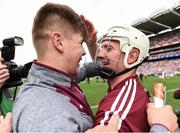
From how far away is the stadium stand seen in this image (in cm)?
5900

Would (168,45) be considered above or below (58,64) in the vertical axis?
below

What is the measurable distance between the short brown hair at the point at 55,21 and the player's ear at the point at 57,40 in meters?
0.03

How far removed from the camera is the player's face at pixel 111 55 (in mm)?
2527

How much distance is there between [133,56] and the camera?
2.61 metres

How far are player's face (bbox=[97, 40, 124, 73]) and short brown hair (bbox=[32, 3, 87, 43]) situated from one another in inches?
27.9

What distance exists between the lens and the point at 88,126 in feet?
5.89

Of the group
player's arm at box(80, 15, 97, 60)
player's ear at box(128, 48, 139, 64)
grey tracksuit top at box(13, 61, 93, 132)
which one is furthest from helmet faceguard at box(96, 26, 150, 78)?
grey tracksuit top at box(13, 61, 93, 132)

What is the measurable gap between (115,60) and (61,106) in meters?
1.06

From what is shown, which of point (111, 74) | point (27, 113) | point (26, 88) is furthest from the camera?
point (111, 74)

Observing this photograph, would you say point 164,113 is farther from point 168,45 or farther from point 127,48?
point 168,45

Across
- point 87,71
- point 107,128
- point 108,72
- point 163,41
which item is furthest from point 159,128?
point 163,41

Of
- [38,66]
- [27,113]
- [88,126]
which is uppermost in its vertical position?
[38,66]

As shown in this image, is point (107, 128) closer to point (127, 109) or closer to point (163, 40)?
point (127, 109)

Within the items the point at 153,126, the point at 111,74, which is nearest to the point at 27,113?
the point at 153,126
